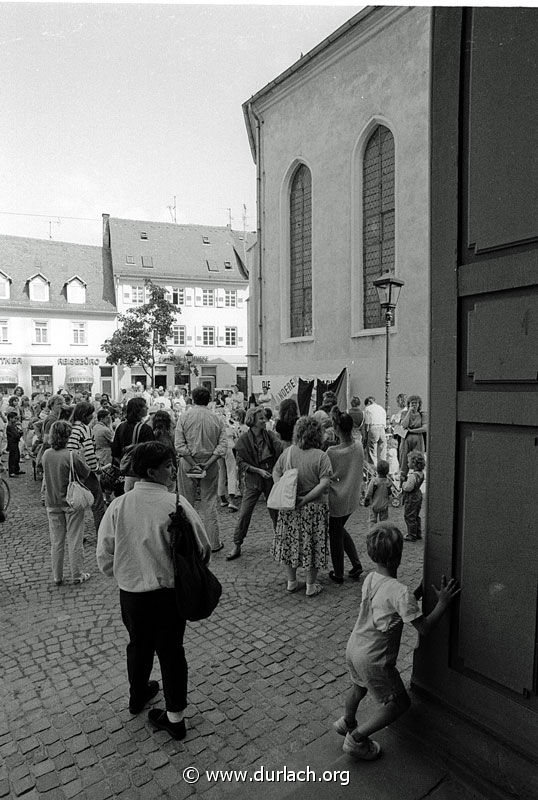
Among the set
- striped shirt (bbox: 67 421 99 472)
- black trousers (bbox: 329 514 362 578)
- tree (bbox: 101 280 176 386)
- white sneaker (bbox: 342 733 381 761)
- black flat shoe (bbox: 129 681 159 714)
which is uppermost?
tree (bbox: 101 280 176 386)

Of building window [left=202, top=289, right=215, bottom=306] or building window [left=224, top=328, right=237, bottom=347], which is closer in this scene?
building window [left=202, top=289, right=215, bottom=306]

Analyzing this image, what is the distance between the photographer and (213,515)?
612 cm

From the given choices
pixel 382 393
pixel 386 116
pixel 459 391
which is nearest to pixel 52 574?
pixel 459 391

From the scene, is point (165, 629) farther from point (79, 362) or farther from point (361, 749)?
point (79, 362)

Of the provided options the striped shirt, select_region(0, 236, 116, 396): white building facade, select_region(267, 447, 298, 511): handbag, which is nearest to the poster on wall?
the striped shirt

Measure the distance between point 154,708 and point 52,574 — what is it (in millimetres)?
3087

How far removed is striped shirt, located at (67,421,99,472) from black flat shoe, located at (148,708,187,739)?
3297 millimetres

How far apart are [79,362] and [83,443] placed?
36487mm

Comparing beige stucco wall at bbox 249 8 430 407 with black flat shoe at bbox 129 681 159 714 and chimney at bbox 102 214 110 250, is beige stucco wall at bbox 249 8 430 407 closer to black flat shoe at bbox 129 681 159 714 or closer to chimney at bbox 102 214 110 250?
black flat shoe at bbox 129 681 159 714

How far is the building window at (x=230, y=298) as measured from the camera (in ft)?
150

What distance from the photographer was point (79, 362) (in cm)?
4031

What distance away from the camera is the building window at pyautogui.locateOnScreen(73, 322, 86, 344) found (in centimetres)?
4056

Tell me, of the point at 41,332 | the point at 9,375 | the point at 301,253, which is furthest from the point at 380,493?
the point at 41,332

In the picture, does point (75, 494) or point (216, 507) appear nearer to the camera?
point (75, 494)
